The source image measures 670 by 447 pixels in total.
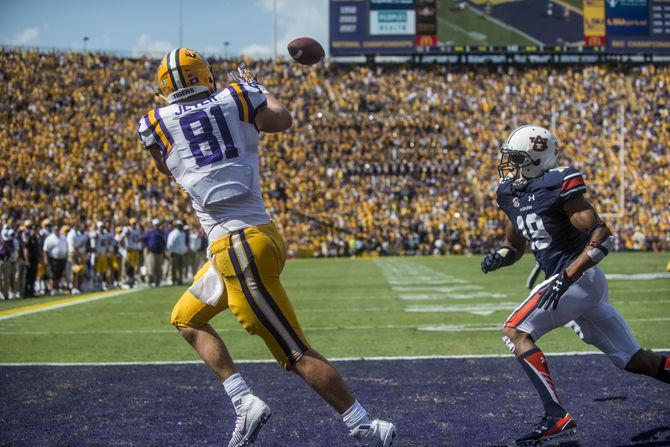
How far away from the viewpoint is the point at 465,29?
139ft

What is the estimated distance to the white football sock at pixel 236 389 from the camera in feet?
13.4

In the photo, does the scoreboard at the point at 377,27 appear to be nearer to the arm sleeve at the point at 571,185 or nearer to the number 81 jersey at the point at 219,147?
the arm sleeve at the point at 571,185

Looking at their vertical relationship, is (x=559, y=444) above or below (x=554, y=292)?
below

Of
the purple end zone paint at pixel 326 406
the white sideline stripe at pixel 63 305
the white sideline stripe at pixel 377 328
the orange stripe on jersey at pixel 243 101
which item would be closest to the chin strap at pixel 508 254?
the purple end zone paint at pixel 326 406

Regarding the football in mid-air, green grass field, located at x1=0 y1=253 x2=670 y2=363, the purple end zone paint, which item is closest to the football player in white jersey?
the football in mid-air

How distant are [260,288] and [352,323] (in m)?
6.58

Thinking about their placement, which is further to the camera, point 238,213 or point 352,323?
point 352,323

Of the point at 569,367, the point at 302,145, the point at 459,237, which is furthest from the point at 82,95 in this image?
the point at 569,367

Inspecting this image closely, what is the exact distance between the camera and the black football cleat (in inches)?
163

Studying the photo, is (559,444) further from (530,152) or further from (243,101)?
(243,101)

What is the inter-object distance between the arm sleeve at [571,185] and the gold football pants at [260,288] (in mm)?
1691

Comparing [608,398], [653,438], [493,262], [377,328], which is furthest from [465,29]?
[653,438]

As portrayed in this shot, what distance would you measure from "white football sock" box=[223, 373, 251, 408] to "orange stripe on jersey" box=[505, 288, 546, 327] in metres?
1.61

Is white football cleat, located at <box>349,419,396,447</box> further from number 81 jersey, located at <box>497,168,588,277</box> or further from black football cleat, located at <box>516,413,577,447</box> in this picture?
number 81 jersey, located at <box>497,168,588,277</box>
